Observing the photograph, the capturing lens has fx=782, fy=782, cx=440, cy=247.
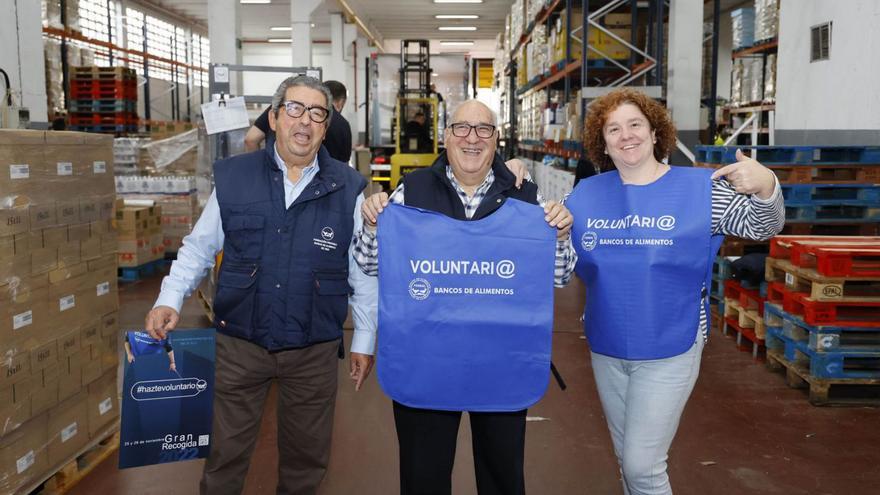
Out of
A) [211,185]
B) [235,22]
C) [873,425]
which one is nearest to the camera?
[873,425]

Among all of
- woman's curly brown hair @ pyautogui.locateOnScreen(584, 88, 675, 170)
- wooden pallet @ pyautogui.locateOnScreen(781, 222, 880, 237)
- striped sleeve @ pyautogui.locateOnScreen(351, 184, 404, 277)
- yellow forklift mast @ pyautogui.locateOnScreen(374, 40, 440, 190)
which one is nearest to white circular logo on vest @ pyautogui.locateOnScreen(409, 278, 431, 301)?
striped sleeve @ pyautogui.locateOnScreen(351, 184, 404, 277)

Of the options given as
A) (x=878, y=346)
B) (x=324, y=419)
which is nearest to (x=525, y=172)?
(x=324, y=419)

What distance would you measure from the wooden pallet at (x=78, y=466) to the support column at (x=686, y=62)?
7.27 meters

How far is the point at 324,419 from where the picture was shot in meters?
3.04

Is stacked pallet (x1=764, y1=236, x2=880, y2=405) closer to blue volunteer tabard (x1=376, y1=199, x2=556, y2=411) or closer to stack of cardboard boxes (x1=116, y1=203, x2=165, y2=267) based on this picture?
blue volunteer tabard (x1=376, y1=199, x2=556, y2=411)

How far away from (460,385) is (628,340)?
64 cm

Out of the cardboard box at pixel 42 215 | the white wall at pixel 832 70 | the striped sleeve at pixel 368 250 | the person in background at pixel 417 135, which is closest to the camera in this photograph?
the striped sleeve at pixel 368 250

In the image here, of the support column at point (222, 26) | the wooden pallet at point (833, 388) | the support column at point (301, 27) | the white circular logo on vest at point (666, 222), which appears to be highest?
the support column at point (301, 27)

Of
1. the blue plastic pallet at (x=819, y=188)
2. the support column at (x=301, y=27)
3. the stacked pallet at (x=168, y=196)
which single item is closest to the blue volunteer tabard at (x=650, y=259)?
the blue plastic pallet at (x=819, y=188)

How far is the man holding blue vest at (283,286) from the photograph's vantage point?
9.32ft

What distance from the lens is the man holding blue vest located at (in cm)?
284

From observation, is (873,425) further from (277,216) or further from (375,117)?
(375,117)

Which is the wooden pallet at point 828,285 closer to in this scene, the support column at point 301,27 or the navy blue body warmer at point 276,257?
the navy blue body warmer at point 276,257

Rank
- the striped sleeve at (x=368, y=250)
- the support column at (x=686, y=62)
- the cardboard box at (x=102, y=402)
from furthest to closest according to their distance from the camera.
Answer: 1. the support column at (x=686, y=62)
2. the cardboard box at (x=102, y=402)
3. the striped sleeve at (x=368, y=250)
